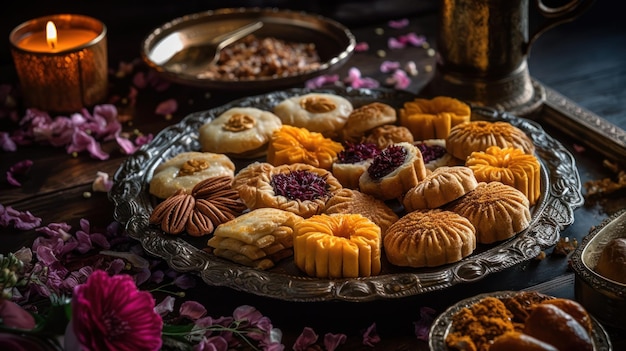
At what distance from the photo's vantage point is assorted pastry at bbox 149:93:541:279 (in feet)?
4.76

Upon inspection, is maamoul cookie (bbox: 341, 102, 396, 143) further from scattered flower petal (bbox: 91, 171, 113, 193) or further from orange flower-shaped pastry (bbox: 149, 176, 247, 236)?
scattered flower petal (bbox: 91, 171, 113, 193)

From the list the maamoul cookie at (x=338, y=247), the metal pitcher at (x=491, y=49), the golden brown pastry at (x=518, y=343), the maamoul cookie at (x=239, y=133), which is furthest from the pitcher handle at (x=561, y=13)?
the golden brown pastry at (x=518, y=343)

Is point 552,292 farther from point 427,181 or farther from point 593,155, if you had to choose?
point 593,155

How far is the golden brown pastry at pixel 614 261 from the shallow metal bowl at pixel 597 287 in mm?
20

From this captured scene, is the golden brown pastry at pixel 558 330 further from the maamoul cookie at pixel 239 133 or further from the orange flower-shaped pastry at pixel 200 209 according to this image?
the maamoul cookie at pixel 239 133

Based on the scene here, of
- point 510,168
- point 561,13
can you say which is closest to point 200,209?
point 510,168

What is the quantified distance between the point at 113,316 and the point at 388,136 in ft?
2.79

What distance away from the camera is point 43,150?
2084 mm

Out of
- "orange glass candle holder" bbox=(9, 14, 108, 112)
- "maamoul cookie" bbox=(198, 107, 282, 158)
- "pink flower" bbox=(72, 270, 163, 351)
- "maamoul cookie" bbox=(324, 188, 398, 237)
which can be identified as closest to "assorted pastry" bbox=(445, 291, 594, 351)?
"maamoul cookie" bbox=(324, 188, 398, 237)

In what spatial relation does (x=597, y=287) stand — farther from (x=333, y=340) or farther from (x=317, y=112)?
(x=317, y=112)

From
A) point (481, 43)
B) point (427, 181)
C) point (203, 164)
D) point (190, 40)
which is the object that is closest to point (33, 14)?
point (190, 40)

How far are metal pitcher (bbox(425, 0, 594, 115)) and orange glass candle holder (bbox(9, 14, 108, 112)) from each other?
92 centimetres

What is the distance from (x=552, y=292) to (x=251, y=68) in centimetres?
113

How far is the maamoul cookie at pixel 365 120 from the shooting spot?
1858 millimetres
